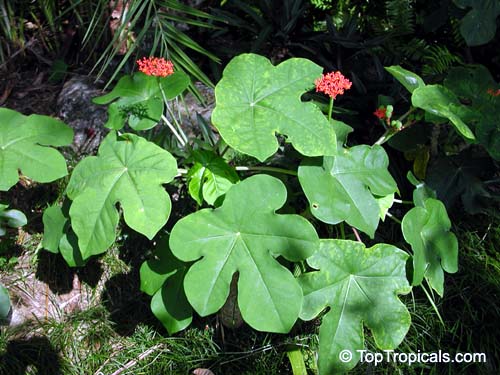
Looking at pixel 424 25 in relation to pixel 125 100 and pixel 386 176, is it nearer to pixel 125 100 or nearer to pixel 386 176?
pixel 386 176

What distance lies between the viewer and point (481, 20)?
7.54 feet

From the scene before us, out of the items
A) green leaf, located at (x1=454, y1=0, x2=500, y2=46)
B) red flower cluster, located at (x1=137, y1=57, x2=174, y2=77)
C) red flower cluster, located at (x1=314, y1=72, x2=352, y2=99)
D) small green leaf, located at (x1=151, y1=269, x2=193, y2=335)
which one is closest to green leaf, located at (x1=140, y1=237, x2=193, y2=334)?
small green leaf, located at (x1=151, y1=269, x2=193, y2=335)

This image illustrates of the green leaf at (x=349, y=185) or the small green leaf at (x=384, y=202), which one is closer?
the green leaf at (x=349, y=185)

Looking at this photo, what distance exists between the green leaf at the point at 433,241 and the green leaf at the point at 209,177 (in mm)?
639

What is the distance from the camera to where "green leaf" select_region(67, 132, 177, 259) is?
1.78 metres

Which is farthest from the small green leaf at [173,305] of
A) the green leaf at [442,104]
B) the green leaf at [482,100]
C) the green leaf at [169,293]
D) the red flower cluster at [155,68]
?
the green leaf at [482,100]

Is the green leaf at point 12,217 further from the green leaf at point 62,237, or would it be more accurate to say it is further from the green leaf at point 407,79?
the green leaf at point 407,79

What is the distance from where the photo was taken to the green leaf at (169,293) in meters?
1.96

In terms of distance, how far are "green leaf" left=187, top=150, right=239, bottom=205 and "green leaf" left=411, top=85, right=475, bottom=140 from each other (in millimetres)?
694

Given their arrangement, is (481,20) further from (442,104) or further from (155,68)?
(155,68)

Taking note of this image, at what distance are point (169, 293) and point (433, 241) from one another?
0.95 metres

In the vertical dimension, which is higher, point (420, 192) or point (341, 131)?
point (341, 131)

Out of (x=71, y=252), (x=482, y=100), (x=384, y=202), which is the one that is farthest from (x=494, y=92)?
(x=71, y=252)

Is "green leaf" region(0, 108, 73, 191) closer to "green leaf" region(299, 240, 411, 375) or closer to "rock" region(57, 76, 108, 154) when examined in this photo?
"rock" region(57, 76, 108, 154)
